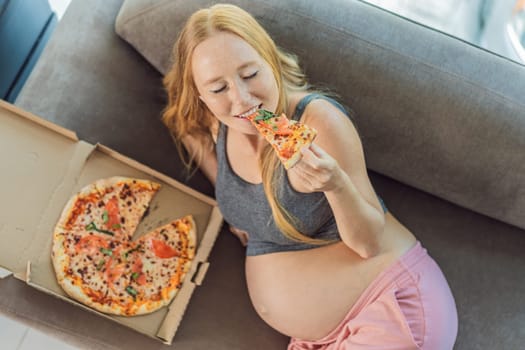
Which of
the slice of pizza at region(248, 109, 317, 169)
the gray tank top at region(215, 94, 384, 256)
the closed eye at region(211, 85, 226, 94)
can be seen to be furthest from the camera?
the gray tank top at region(215, 94, 384, 256)

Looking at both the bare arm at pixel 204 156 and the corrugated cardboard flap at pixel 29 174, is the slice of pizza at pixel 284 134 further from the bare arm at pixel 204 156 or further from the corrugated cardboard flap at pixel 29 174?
the corrugated cardboard flap at pixel 29 174

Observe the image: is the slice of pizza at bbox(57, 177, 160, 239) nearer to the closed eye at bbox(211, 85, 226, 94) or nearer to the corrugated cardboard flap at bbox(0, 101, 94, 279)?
the corrugated cardboard flap at bbox(0, 101, 94, 279)

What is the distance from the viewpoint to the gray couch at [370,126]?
1461 mm

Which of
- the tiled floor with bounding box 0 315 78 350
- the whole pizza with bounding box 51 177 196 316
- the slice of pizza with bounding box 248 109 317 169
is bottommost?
the tiled floor with bounding box 0 315 78 350

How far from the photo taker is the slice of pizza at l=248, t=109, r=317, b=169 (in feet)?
3.42

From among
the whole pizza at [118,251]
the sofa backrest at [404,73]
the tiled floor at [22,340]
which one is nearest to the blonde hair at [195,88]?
the sofa backrest at [404,73]

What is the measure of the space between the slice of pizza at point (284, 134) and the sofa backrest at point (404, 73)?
40 centimetres

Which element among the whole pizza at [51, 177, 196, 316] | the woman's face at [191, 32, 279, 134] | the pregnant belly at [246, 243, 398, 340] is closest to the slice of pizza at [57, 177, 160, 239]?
the whole pizza at [51, 177, 196, 316]

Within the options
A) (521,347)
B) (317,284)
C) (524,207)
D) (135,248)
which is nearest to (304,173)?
(317,284)

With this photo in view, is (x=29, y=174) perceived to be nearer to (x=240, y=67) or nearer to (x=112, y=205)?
(x=112, y=205)

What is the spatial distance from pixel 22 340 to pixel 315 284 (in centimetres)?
120

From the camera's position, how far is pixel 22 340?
77.5 inches

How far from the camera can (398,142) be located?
5.15 ft

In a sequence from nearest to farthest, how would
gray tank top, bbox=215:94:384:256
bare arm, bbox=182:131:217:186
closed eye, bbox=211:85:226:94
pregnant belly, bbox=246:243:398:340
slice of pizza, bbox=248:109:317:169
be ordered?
slice of pizza, bbox=248:109:317:169 → closed eye, bbox=211:85:226:94 → gray tank top, bbox=215:94:384:256 → pregnant belly, bbox=246:243:398:340 → bare arm, bbox=182:131:217:186
